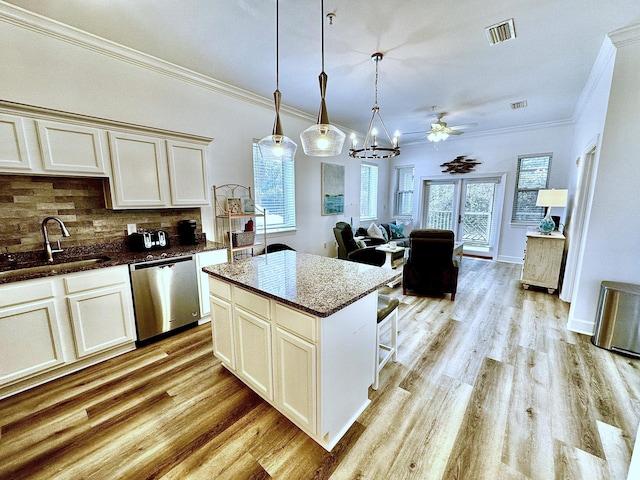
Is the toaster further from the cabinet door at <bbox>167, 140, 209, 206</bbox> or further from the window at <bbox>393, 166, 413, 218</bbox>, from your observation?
the window at <bbox>393, 166, 413, 218</bbox>

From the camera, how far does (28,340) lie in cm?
194

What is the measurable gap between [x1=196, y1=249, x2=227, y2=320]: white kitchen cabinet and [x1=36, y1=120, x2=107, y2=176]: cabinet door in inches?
46.3

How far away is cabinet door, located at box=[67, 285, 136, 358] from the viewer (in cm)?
214

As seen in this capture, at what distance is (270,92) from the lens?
11.7 ft

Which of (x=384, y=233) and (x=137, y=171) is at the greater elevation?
(x=137, y=171)

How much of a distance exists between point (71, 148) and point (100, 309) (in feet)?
4.56

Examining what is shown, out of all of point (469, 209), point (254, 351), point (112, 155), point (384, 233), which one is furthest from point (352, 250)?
point (469, 209)

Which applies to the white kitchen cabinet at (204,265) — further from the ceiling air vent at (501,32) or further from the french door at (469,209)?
the french door at (469,209)

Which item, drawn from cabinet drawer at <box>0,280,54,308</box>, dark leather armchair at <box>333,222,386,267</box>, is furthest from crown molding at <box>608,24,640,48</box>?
cabinet drawer at <box>0,280,54,308</box>

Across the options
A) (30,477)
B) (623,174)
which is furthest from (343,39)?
(30,477)

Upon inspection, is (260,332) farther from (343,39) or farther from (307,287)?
(343,39)

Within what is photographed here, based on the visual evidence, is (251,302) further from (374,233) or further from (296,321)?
(374,233)

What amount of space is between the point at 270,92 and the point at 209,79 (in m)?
0.79

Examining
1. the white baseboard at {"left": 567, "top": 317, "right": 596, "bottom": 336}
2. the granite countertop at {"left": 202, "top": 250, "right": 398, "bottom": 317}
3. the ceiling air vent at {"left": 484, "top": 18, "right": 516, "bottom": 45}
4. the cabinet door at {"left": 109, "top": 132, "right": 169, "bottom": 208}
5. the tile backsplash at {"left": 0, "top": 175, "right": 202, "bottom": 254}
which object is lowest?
the white baseboard at {"left": 567, "top": 317, "right": 596, "bottom": 336}
